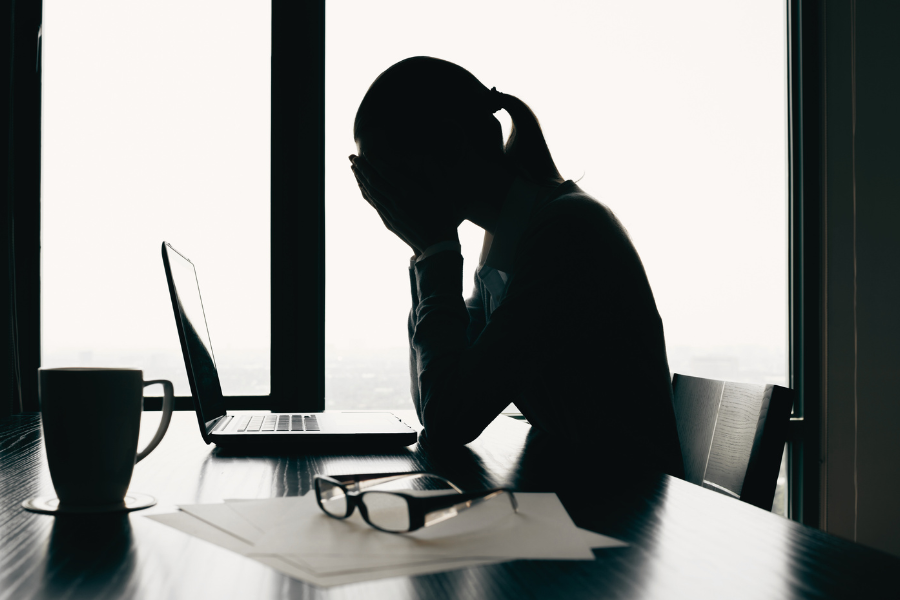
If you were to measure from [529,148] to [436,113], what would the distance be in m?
0.21

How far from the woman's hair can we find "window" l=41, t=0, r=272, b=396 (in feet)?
2.69

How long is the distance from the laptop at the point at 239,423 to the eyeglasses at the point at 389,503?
1.11ft

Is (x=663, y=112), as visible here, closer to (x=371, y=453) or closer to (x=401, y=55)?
(x=401, y=55)

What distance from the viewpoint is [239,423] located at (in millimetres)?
986

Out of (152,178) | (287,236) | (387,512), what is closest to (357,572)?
(387,512)

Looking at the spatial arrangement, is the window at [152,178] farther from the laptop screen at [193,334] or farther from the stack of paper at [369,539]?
the stack of paper at [369,539]

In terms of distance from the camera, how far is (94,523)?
442 millimetres

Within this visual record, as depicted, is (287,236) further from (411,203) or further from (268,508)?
(268,508)

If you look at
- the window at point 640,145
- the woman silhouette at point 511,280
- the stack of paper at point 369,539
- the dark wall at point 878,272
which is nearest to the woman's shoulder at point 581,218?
the woman silhouette at point 511,280

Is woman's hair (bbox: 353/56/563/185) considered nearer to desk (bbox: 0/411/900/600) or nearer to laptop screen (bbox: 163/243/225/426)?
laptop screen (bbox: 163/243/225/426)

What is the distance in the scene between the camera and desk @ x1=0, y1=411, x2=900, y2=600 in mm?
315

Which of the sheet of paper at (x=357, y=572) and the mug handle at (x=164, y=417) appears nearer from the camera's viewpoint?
the sheet of paper at (x=357, y=572)

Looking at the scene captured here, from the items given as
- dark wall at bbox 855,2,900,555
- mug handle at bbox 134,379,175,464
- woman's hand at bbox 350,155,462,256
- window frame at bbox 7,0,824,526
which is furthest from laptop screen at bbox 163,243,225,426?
dark wall at bbox 855,2,900,555

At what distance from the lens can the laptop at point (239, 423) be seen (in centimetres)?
81
